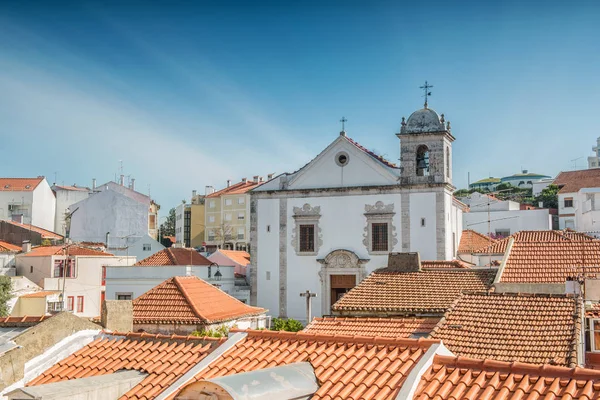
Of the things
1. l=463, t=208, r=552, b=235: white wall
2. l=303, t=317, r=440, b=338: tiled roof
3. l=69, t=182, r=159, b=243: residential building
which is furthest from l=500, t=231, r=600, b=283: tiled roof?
l=69, t=182, r=159, b=243: residential building

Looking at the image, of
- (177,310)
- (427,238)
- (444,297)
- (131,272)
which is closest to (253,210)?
(131,272)

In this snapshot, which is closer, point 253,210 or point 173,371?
point 173,371

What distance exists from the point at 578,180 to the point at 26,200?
46746 millimetres

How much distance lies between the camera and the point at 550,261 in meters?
20.2

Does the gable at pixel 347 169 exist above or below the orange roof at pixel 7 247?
above

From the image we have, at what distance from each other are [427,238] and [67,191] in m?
41.3

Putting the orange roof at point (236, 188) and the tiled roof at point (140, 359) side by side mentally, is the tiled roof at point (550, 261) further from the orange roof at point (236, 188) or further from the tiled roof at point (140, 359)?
the orange roof at point (236, 188)

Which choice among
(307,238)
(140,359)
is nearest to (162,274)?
(307,238)

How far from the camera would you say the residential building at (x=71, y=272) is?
1484 inches

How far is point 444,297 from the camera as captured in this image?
19.5m

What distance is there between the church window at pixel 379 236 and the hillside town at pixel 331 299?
0.05m

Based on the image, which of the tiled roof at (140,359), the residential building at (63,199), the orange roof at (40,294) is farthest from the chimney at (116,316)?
the residential building at (63,199)

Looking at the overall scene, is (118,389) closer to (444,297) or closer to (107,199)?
(444,297)

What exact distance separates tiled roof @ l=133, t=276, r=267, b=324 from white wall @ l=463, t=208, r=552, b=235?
31.4 metres
